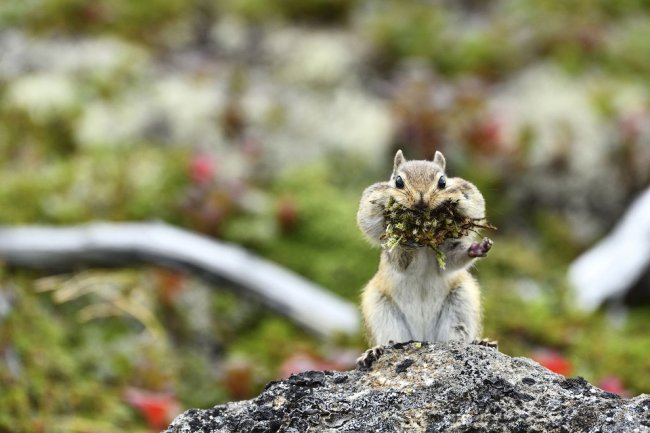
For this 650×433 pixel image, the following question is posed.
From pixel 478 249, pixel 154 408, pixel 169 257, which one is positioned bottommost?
pixel 478 249

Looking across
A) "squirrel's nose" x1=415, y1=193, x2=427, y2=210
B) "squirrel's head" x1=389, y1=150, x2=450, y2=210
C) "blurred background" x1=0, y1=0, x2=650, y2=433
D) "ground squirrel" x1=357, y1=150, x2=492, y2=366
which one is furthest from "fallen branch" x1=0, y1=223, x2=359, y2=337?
"squirrel's nose" x1=415, y1=193, x2=427, y2=210

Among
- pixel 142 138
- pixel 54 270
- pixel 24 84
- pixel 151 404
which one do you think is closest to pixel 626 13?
pixel 142 138

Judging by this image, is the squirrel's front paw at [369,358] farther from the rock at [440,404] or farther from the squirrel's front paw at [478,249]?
the squirrel's front paw at [478,249]

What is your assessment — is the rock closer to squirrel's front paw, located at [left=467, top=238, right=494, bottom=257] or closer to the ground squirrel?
squirrel's front paw, located at [left=467, top=238, right=494, bottom=257]

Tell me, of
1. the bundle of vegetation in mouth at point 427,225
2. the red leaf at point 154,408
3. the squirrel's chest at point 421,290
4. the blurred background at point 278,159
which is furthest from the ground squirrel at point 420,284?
the red leaf at point 154,408

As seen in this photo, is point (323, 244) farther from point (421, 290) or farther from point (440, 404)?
point (440, 404)

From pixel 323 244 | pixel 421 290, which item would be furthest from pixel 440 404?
pixel 323 244

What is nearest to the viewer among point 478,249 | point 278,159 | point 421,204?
point 421,204
